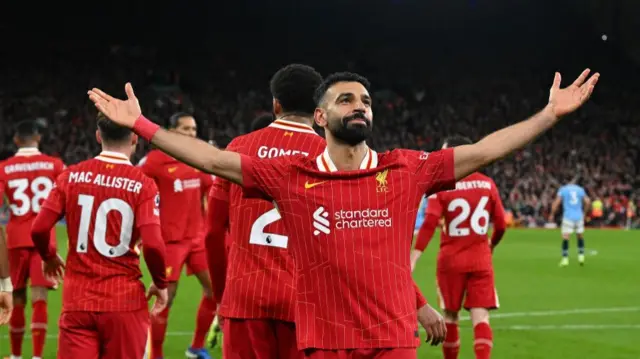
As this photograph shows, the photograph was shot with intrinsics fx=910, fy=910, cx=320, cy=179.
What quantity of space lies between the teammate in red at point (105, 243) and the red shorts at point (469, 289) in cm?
372

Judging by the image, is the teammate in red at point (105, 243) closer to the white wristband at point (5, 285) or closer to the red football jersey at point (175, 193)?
the white wristband at point (5, 285)

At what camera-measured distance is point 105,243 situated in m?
5.34

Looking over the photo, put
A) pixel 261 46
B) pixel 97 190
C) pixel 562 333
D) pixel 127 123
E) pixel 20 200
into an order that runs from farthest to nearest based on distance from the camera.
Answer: pixel 261 46 → pixel 562 333 → pixel 20 200 → pixel 97 190 → pixel 127 123

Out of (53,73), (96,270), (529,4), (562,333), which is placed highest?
(529,4)

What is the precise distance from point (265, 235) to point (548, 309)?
9.31 metres

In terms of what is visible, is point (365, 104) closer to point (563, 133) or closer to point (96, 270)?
point (96, 270)

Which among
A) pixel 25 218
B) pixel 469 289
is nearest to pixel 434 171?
pixel 469 289

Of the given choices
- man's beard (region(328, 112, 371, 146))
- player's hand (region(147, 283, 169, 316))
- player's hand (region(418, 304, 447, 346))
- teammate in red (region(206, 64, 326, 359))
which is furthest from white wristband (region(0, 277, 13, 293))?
player's hand (region(418, 304, 447, 346))

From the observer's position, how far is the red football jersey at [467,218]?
27.0 feet

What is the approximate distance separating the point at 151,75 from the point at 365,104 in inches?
1611

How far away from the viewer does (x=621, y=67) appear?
46.8 meters

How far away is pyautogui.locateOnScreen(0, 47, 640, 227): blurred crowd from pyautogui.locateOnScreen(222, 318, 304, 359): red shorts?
32351 mm

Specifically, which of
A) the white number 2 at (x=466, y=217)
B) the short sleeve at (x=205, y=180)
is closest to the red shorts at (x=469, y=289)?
the white number 2 at (x=466, y=217)

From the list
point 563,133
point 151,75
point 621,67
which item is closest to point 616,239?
point 563,133
